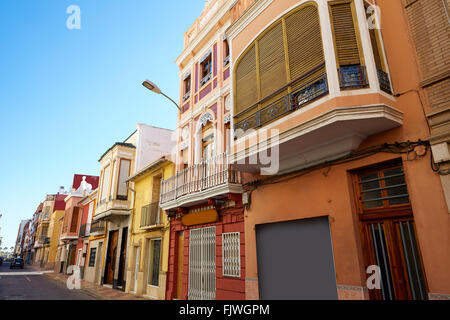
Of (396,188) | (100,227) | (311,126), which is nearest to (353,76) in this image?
(311,126)

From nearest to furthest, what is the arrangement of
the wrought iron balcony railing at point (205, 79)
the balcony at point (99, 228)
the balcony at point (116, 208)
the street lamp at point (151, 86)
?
the street lamp at point (151, 86) < the wrought iron balcony railing at point (205, 79) < the balcony at point (116, 208) < the balcony at point (99, 228)

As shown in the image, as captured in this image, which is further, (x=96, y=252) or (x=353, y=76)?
(x=96, y=252)

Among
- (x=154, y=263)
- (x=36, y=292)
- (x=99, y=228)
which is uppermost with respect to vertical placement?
(x=99, y=228)

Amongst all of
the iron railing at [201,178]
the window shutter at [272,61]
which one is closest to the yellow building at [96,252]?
the iron railing at [201,178]

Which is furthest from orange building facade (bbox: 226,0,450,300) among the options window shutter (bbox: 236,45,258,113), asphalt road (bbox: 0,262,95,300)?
asphalt road (bbox: 0,262,95,300)

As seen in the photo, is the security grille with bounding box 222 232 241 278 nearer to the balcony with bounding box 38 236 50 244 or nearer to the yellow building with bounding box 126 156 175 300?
the yellow building with bounding box 126 156 175 300

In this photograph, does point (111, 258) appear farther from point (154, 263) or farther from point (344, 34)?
point (344, 34)

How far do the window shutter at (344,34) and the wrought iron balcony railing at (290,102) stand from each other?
0.54m

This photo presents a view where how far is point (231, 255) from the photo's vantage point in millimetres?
8828

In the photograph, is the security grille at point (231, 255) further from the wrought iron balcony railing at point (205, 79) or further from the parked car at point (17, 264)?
the parked car at point (17, 264)

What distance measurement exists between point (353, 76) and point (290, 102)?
4.62 ft

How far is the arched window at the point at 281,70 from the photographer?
20.2ft

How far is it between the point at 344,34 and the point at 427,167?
3085 mm

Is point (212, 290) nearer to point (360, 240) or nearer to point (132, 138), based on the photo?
point (360, 240)
